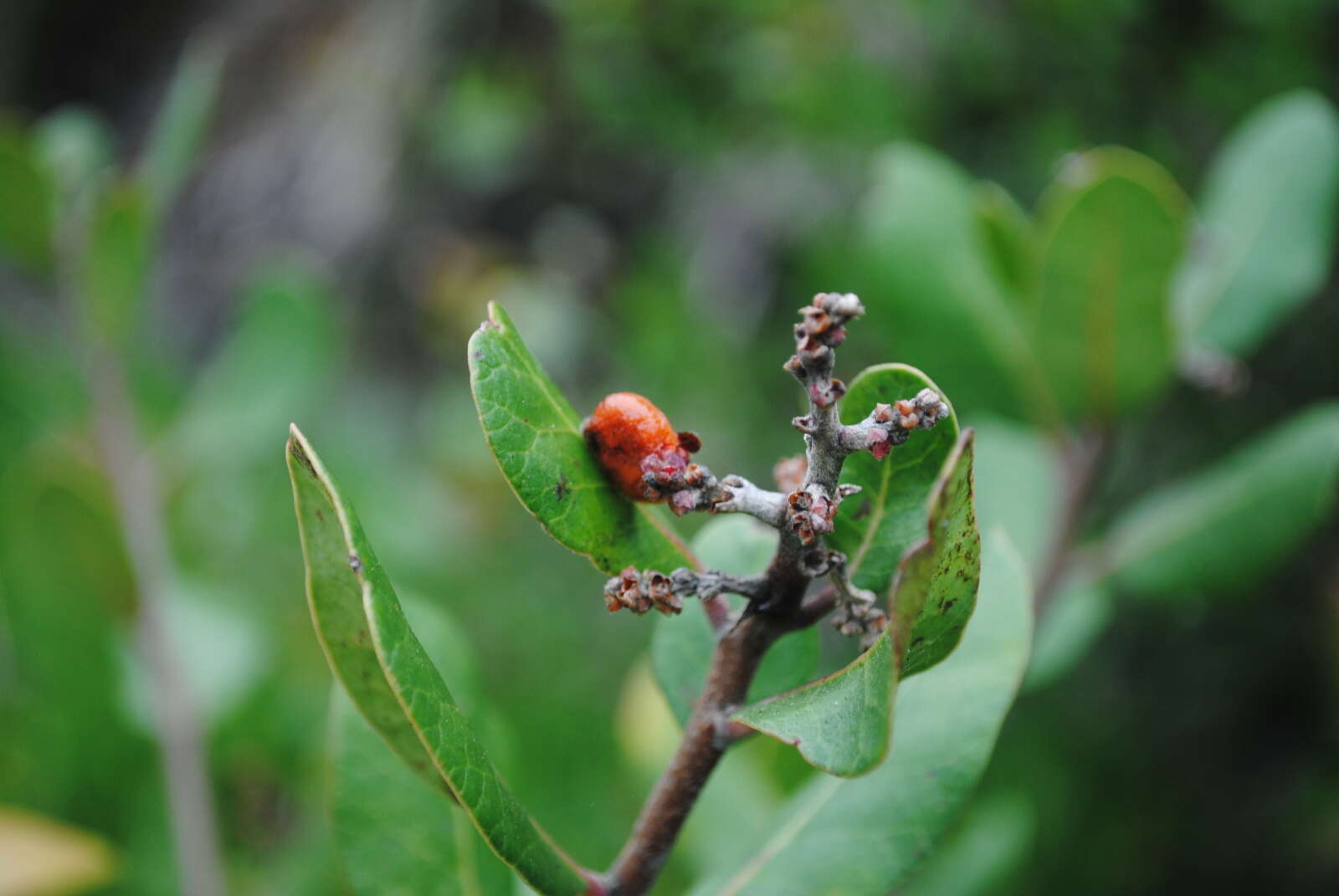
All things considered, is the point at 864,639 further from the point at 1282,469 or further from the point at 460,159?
the point at 460,159

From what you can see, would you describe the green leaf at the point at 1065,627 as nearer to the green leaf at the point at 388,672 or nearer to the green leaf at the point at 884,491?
the green leaf at the point at 884,491

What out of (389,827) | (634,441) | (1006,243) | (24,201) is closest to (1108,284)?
(1006,243)

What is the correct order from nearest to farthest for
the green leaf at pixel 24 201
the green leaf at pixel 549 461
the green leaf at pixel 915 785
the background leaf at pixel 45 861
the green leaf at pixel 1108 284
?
1. the green leaf at pixel 549 461
2. the green leaf at pixel 915 785
3. the green leaf at pixel 1108 284
4. the background leaf at pixel 45 861
5. the green leaf at pixel 24 201

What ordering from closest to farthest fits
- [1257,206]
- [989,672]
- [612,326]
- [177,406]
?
[989,672] → [1257,206] → [177,406] → [612,326]

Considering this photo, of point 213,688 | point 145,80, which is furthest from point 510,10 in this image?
point 213,688

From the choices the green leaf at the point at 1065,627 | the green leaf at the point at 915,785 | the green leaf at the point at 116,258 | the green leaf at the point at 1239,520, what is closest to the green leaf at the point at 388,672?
the green leaf at the point at 915,785

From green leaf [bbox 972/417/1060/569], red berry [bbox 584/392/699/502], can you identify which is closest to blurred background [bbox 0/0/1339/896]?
green leaf [bbox 972/417/1060/569]
